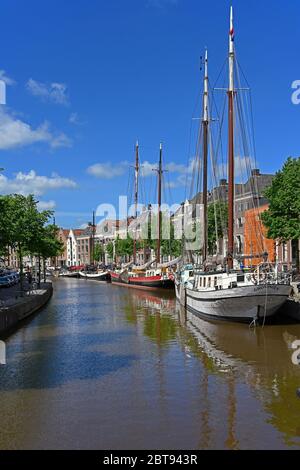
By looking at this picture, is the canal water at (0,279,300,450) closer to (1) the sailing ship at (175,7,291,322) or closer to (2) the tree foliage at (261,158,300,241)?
(1) the sailing ship at (175,7,291,322)

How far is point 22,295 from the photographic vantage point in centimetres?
4056

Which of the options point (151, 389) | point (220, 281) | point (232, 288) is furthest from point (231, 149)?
point (151, 389)

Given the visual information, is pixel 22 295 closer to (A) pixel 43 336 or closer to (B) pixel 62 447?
(A) pixel 43 336

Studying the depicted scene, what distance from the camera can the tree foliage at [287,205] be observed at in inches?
1796

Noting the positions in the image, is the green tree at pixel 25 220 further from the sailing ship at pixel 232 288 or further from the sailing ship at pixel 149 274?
the sailing ship at pixel 149 274

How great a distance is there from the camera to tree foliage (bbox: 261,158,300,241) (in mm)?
45625

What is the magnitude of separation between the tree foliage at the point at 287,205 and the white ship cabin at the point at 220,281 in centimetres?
1170

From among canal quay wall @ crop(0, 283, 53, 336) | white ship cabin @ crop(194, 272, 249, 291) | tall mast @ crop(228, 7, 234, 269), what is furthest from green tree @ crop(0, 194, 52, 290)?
tall mast @ crop(228, 7, 234, 269)

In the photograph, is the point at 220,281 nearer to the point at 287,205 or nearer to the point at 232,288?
the point at 232,288

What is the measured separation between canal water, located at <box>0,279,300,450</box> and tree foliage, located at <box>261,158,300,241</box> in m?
17.3

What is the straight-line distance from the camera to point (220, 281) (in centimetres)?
3372

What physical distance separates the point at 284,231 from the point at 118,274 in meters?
47.8

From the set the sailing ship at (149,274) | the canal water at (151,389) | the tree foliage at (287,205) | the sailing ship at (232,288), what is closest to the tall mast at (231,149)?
the sailing ship at (232,288)
